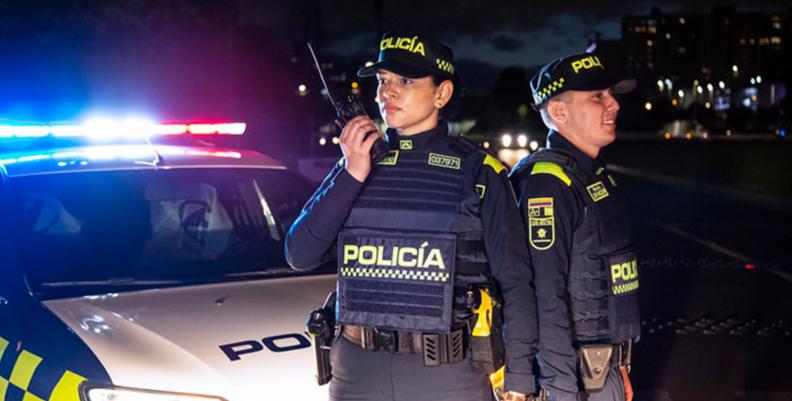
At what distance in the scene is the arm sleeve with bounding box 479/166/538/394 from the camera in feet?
9.16

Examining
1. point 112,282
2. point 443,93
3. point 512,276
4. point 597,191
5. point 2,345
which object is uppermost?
point 443,93

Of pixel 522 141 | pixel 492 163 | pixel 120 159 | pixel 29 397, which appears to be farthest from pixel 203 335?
pixel 522 141

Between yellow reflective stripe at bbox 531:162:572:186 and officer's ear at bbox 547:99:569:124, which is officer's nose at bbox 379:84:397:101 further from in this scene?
officer's ear at bbox 547:99:569:124

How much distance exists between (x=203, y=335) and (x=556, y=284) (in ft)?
4.00

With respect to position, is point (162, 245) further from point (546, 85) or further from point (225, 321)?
point (546, 85)

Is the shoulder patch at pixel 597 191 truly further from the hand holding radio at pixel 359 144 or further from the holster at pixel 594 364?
the hand holding radio at pixel 359 144

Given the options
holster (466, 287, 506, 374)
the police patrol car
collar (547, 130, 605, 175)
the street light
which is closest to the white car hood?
the police patrol car

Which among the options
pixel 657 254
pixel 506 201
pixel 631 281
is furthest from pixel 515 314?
pixel 657 254

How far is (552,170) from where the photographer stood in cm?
316

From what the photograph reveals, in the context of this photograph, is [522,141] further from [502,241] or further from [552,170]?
[502,241]

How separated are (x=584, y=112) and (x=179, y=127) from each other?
2.63 meters

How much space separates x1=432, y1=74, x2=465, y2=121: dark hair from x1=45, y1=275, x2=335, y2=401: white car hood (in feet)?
3.01

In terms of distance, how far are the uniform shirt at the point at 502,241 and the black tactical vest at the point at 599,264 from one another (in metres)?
0.29

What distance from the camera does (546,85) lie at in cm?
339
